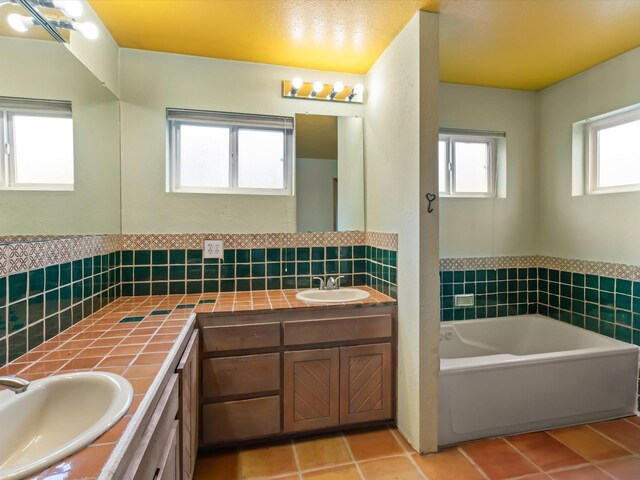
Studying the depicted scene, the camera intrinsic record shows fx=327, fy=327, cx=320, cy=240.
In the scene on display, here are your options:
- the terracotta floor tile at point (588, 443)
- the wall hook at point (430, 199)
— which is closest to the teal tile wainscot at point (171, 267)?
the wall hook at point (430, 199)

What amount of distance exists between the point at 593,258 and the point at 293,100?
2494 mm

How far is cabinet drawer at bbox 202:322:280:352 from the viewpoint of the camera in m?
1.75

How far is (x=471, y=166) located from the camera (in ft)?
9.11

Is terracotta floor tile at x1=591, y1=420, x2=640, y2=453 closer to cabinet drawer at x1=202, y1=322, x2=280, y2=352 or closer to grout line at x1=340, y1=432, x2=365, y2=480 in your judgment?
grout line at x1=340, y1=432, x2=365, y2=480

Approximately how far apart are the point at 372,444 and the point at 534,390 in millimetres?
1018

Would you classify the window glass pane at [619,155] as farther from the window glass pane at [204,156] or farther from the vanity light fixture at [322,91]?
the window glass pane at [204,156]

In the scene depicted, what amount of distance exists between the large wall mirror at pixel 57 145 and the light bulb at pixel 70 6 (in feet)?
0.53

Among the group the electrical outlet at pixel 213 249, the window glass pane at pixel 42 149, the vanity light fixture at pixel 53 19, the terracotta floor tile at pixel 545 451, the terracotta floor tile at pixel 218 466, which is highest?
the vanity light fixture at pixel 53 19

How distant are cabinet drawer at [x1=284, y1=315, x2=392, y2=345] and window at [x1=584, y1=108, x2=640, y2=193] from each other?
6.38 ft

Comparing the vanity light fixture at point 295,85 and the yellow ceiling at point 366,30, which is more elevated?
the yellow ceiling at point 366,30

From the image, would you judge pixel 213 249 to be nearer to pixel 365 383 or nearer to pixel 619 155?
pixel 365 383

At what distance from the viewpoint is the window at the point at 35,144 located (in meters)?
1.12

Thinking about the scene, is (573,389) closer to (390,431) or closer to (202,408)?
(390,431)

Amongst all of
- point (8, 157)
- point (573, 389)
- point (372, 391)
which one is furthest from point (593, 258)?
point (8, 157)
